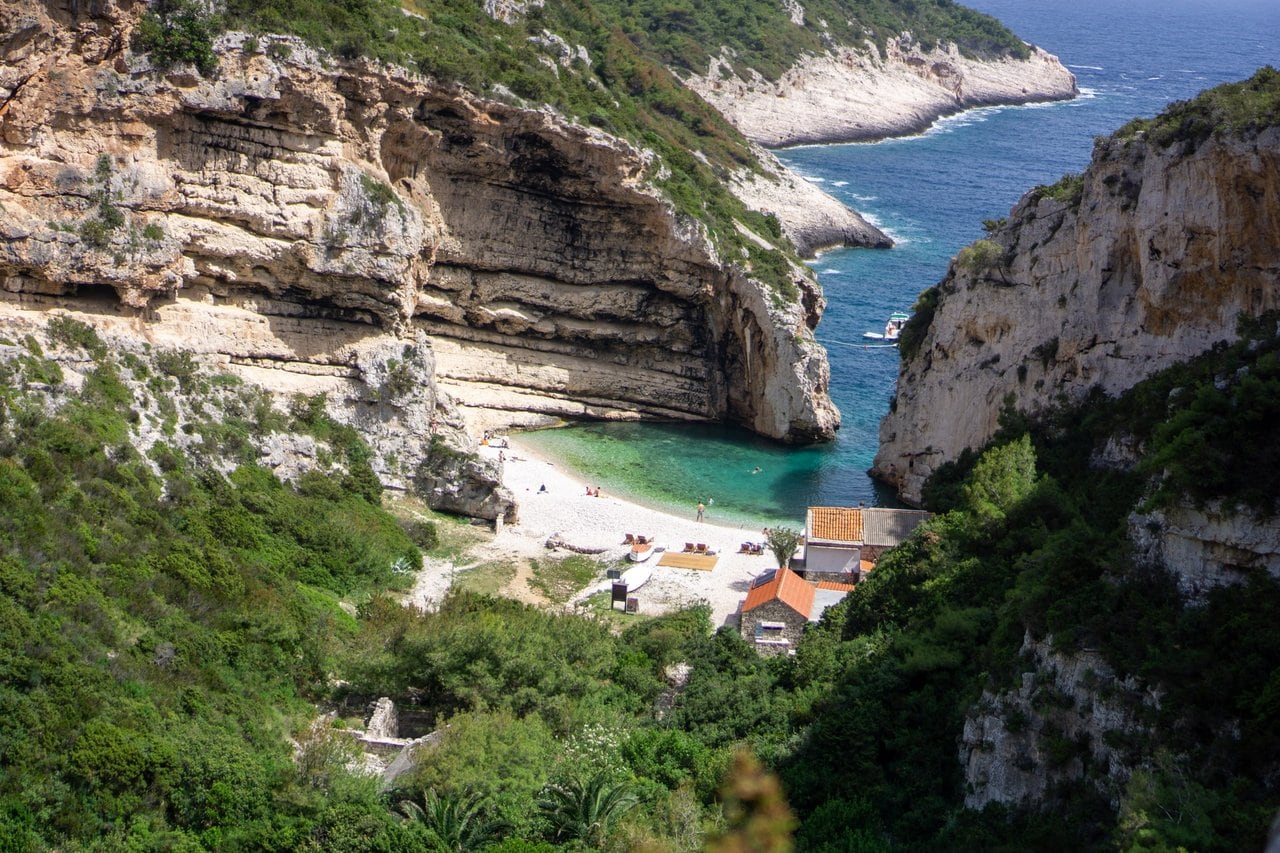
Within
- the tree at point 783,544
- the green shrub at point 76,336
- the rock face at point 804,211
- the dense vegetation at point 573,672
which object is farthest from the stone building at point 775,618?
the rock face at point 804,211

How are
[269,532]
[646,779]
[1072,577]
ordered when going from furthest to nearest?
[269,532] < [646,779] < [1072,577]

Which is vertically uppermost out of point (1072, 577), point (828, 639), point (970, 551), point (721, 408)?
point (1072, 577)

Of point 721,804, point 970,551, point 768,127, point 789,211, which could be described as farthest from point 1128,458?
point 768,127

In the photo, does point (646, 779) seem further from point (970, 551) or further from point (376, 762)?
point (970, 551)

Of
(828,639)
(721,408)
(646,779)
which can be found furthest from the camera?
(721,408)

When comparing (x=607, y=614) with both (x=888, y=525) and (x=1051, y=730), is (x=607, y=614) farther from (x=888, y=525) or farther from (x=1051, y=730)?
A: (x=1051, y=730)

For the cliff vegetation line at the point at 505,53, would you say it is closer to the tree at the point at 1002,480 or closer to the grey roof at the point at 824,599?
the tree at the point at 1002,480
